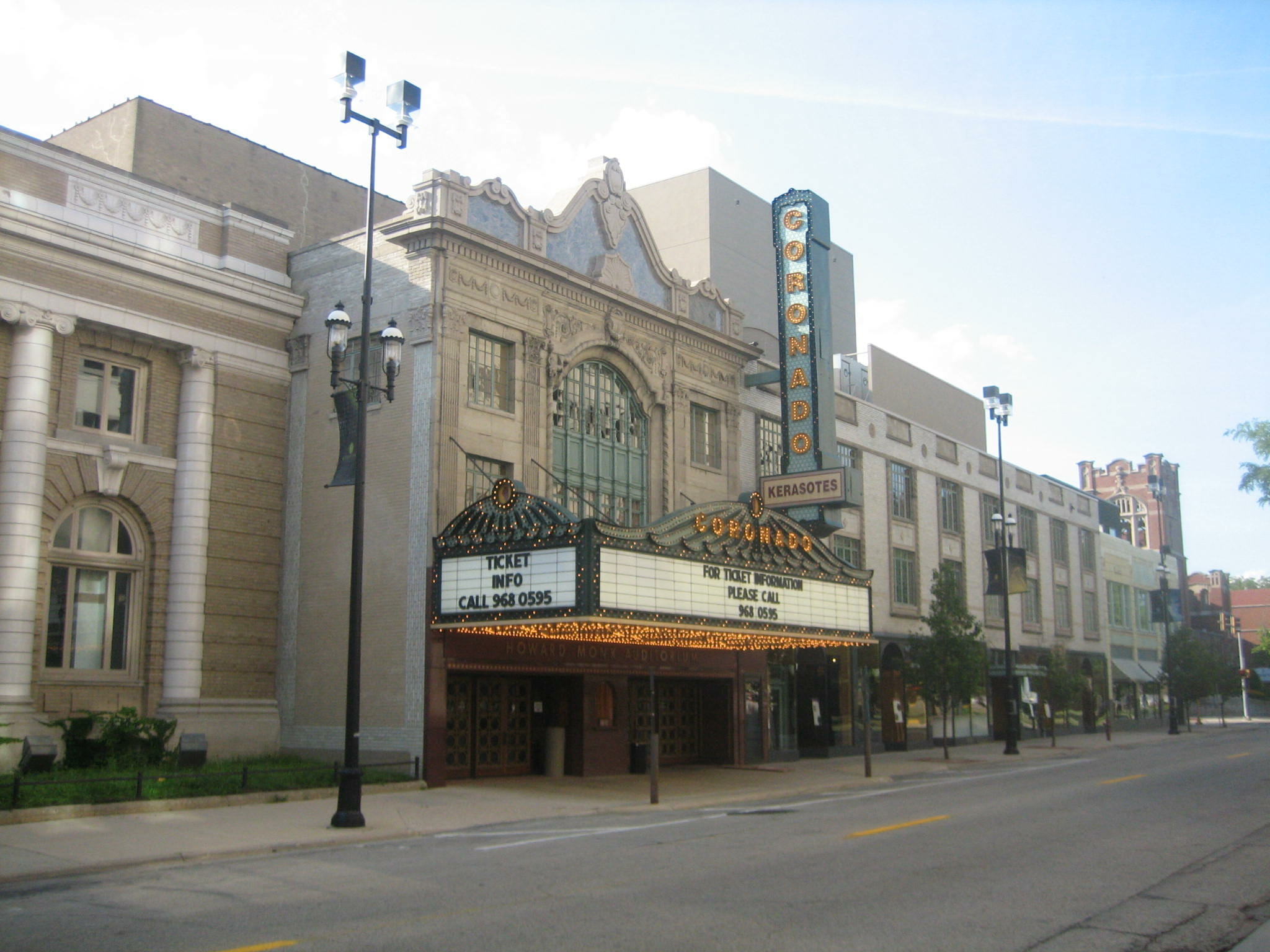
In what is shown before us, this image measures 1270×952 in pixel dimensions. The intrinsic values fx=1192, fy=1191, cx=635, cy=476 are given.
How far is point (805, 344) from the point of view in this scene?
35.3 m

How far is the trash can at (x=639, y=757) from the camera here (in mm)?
29766

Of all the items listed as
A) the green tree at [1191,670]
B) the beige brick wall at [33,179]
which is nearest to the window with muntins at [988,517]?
the green tree at [1191,670]

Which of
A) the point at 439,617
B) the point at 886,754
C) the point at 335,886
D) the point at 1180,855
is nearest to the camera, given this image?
the point at 335,886

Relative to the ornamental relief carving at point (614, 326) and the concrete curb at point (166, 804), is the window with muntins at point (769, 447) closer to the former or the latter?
the ornamental relief carving at point (614, 326)

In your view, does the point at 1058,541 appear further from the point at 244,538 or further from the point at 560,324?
the point at 244,538

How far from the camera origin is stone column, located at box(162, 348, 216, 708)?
26.0 metres

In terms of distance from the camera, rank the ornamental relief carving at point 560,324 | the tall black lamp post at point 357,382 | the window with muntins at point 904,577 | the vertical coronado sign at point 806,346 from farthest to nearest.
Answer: the window with muntins at point 904,577 < the vertical coronado sign at point 806,346 < the ornamental relief carving at point 560,324 < the tall black lamp post at point 357,382

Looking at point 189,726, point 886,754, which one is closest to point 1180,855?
point 189,726

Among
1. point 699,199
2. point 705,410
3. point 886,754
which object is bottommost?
point 886,754

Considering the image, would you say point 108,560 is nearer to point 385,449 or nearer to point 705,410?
point 385,449

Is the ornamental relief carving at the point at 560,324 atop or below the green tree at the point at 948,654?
atop

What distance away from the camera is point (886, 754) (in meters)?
40.7

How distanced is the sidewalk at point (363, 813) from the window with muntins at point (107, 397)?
970cm

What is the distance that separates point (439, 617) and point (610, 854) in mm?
11120
